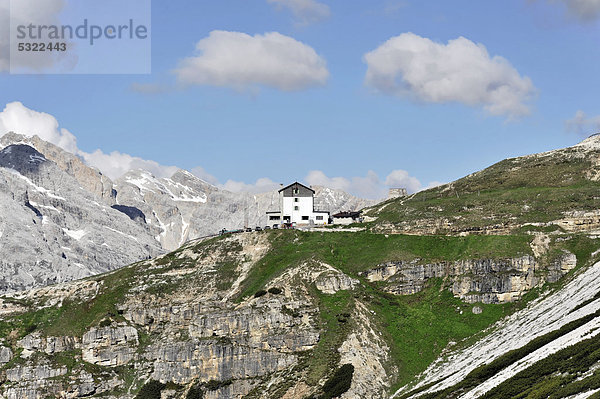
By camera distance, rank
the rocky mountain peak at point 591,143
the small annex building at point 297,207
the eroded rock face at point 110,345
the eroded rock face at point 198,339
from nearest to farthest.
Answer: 1. the eroded rock face at point 198,339
2. the eroded rock face at point 110,345
3. the rocky mountain peak at point 591,143
4. the small annex building at point 297,207

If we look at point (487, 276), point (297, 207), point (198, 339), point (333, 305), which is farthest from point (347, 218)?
point (198, 339)

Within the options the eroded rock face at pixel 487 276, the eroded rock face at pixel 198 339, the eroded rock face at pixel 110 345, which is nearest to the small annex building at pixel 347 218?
the eroded rock face at pixel 198 339

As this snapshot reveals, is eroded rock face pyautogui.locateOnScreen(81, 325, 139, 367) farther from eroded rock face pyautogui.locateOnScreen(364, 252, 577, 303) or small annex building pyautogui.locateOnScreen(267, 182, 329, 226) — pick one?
eroded rock face pyautogui.locateOnScreen(364, 252, 577, 303)

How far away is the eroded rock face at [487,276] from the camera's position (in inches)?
4754

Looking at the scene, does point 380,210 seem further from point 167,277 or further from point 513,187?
point 167,277

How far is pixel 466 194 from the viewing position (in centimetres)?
16188

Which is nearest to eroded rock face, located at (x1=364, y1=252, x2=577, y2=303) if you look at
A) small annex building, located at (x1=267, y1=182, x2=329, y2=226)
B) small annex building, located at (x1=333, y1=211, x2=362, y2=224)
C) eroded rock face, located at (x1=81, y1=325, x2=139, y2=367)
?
small annex building, located at (x1=333, y1=211, x2=362, y2=224)

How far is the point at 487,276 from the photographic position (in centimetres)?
12375

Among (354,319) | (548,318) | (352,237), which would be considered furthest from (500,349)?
(352,237)

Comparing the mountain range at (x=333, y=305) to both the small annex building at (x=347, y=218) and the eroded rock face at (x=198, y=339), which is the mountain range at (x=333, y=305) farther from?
the small annex building at (x=347, y=218)

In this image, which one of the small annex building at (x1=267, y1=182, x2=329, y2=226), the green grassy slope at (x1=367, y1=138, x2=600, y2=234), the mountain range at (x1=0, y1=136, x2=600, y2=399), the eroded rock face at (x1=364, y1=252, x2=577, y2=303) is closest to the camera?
the mountain range at (x1=0, y1=136, x2=600, y2=399)

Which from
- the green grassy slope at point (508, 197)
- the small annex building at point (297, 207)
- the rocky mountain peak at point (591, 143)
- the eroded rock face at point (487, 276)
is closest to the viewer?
the eroded rock face at point (487, 276)

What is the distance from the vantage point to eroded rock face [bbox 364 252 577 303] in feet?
396

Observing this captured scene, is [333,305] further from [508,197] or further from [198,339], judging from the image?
[508,197]
